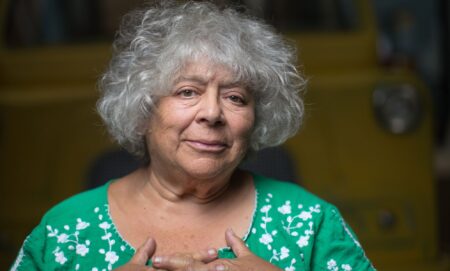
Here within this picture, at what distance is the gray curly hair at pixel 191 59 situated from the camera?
249cm

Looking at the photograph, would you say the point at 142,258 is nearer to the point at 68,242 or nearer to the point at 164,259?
the point at 164,259

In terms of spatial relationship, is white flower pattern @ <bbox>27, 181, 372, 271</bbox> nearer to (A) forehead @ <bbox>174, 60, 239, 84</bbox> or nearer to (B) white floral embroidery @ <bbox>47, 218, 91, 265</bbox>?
(B) white floral embroidery @ <bbox>47, 218, 91, 265</bbox>

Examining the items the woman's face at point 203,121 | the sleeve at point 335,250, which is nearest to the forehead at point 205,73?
the woman's face at point 203,121

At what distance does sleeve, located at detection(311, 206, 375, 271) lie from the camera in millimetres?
2555

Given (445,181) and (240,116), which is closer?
A: (240,116)

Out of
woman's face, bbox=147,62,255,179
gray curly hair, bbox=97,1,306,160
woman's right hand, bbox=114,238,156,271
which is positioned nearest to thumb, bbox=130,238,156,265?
woman's right hand, bbox=114,238,156,271

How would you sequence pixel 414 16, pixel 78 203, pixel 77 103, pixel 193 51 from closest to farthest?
pixel 193 51
pixel 78 203
pixel 77 103
pixel 414 16

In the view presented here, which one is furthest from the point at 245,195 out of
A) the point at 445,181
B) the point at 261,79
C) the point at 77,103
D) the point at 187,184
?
the point at 445,181

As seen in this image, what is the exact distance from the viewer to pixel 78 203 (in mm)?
2648

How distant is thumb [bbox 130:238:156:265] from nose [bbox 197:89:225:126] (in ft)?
1.15

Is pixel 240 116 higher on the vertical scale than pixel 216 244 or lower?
higher

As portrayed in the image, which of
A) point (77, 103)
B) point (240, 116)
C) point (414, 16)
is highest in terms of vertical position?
point (240, 116)

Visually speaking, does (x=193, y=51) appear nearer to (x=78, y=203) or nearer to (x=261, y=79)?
(x=261, y=79)

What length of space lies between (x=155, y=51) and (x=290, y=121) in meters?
0.46
